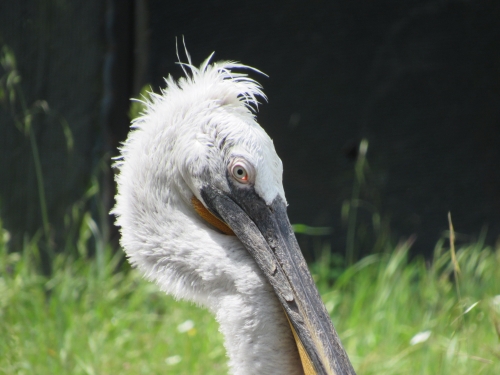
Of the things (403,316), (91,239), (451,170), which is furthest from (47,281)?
(451,170)

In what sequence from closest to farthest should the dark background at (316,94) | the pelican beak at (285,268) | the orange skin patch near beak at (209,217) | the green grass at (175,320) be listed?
the pelican beak at (285,268)
the orange skin patch near beak at (209,217)
the green grass at (175,320)
the dark background at (316,94)

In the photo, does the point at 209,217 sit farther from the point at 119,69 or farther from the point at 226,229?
the point at 119,69

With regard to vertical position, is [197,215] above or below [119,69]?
below

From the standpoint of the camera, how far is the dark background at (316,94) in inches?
151

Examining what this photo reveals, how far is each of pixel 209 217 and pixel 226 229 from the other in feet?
0.24

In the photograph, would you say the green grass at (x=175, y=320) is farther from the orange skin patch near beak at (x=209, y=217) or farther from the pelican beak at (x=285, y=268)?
the orange skin patch near beak at (x=209, y=217)

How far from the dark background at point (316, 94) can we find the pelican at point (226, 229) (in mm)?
1751

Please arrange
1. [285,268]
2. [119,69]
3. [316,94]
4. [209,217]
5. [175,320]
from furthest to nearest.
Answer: [316,94]
[119,69]
[175,320]
[209,217]
[285,268]

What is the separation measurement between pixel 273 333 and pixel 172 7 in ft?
8.98

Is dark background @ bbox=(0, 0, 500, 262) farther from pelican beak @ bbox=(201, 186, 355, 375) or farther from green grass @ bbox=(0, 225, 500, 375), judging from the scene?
pelican beak @ bbox=(201, 186, 355, 375)

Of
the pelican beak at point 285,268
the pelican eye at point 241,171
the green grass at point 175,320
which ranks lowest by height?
the green grass at point 175,320

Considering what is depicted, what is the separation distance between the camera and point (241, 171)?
193cm

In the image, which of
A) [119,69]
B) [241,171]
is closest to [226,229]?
[241,171]

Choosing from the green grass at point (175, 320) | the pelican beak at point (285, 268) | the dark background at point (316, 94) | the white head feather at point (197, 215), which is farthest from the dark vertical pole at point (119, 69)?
the pelican beak at point (285, 268)
